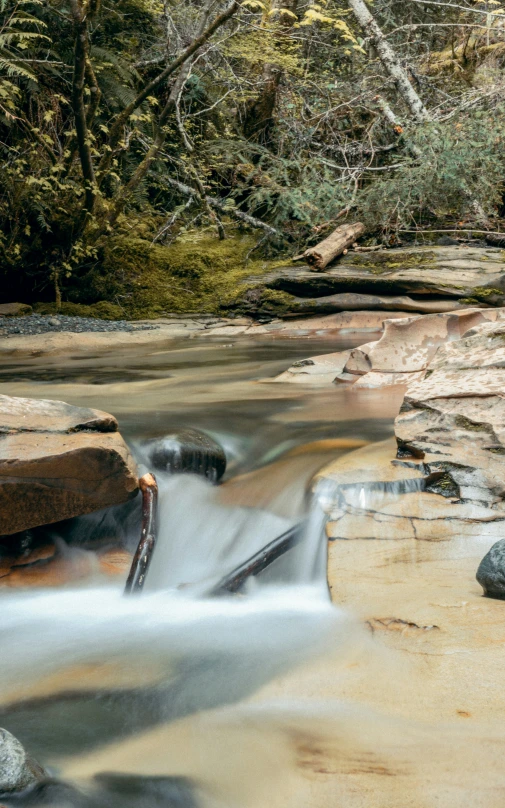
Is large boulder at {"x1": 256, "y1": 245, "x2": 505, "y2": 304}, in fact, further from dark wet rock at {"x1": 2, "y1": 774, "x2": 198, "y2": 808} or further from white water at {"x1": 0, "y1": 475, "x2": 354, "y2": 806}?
dark wet rock at {"x1": 2, "y1": 774, "x2": 198, "y2": 808}

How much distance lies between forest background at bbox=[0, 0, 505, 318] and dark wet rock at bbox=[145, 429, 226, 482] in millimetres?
6345

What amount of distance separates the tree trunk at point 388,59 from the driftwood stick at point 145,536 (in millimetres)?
10098

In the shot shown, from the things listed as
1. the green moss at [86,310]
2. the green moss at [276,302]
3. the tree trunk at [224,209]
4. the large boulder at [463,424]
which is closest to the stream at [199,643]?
the large boulder at [463,424]

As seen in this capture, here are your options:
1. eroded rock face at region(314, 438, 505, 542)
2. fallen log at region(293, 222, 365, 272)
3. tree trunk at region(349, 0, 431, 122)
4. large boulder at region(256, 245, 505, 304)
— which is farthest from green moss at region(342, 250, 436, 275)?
eroded rock face at region(314, 438, 505, 542)

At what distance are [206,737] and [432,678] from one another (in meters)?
0.71

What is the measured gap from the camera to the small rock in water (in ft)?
6.02

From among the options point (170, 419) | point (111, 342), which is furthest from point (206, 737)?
point (111, 342)

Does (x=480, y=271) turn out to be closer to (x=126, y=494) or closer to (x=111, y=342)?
(x=111, y=342)

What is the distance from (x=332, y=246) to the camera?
10.7 metres

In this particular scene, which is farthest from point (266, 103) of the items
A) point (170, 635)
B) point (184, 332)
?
point (170, 635)

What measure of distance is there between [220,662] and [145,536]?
3.42 ft

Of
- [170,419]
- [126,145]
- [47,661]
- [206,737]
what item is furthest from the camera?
[126,145]

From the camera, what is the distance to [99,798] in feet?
6.26

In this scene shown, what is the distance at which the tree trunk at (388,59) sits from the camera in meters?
12.0
